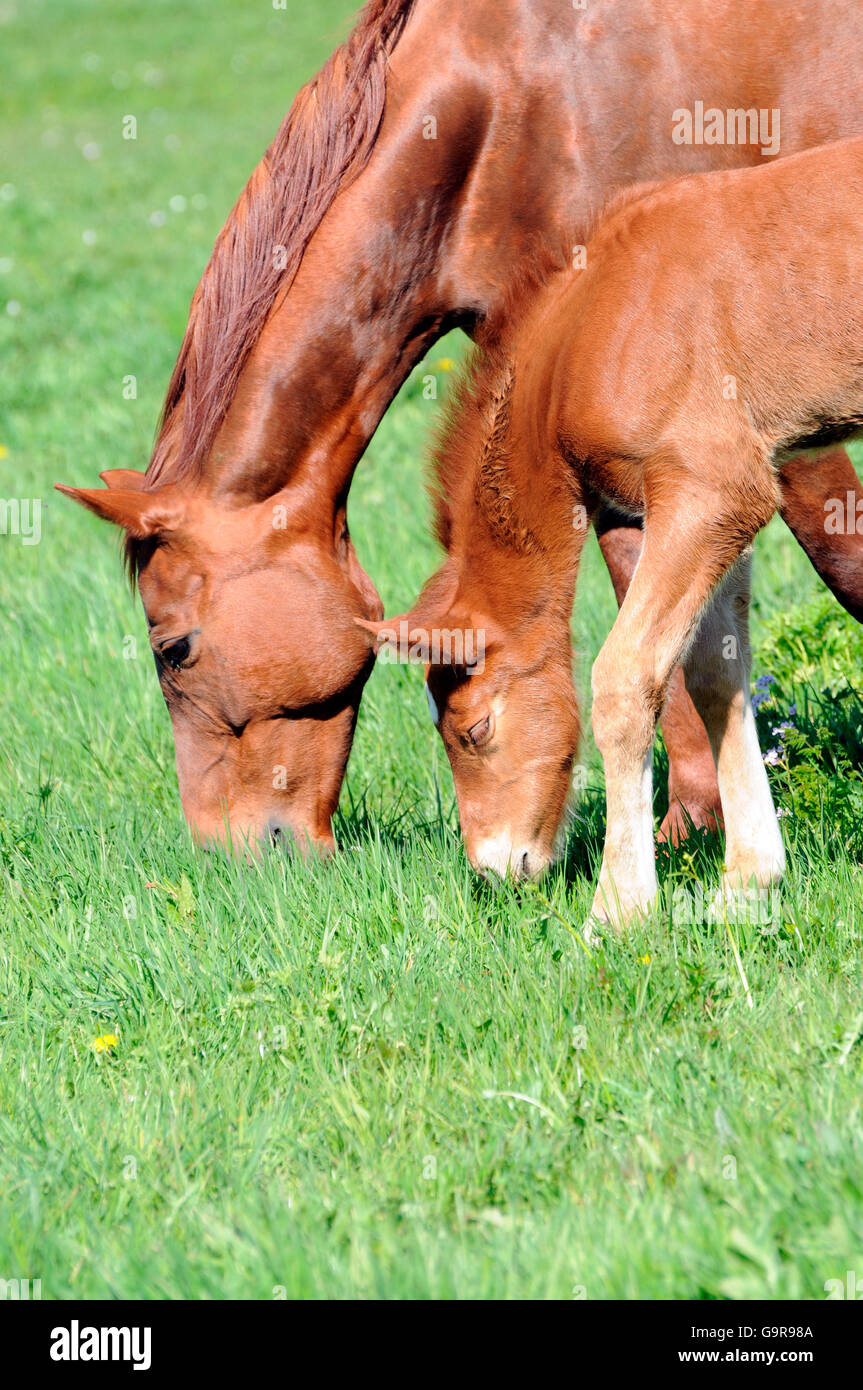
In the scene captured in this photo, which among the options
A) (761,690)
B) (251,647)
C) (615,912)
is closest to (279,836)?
(251,647)

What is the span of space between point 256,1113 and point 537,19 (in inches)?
127

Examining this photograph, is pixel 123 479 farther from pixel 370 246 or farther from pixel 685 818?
pixel 685 818

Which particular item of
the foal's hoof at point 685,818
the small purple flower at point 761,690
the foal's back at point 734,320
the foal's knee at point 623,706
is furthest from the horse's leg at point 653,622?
the small purple flower at point 761,690

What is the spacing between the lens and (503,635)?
3.84 meters

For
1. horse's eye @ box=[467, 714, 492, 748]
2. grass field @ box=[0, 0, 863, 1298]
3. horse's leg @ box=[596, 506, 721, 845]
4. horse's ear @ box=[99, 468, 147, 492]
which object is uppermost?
horse's ear @ box=[99, 468, 147, 492]

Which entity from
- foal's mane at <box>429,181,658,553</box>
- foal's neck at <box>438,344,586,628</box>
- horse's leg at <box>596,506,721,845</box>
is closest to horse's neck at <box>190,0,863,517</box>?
foal's mane at <box>429,181,658,553</box>

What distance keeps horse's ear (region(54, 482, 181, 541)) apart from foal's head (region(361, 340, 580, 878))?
72 centimetres

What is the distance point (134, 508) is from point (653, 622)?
1.54m

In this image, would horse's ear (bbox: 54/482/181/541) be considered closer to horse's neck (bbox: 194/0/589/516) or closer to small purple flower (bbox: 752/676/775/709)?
horse's neck (bbox: 194/0/589/516)

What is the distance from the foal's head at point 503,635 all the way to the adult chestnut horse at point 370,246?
0.36 m

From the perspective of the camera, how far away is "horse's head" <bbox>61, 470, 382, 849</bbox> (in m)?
3.99

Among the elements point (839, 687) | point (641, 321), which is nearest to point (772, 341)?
point (641, 321)
